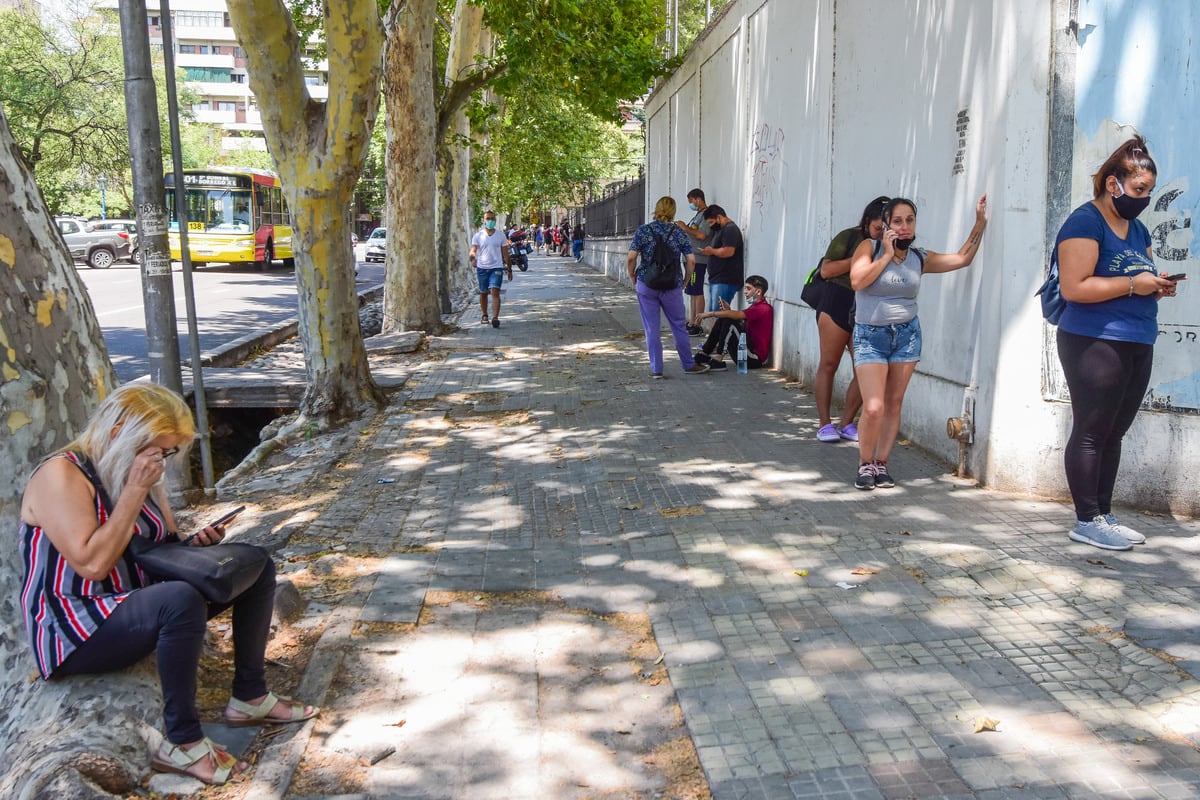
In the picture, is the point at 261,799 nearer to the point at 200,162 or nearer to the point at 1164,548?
the point at 1164,548

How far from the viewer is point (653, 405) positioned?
30.0 feet

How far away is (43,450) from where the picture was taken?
3.38 m

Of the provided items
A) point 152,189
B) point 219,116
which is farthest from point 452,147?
point 219,116

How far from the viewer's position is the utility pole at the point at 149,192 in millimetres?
6531

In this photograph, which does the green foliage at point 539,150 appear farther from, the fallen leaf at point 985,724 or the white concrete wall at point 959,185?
the fallen leaf at point 985,724

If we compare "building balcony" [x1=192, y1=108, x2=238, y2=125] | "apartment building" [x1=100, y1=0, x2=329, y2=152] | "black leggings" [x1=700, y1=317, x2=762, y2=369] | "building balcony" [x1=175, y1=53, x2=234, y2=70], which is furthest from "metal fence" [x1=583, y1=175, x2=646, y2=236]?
"building balcony" [x1=175, y1=53, x2=234, y2=70]

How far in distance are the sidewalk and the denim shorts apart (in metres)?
0.77

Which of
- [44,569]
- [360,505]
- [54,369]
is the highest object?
[54,369]

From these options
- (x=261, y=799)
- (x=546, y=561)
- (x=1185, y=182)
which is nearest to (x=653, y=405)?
(x=546, y=561)

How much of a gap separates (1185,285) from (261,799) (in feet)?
15.8

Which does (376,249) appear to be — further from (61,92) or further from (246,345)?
(246,345)

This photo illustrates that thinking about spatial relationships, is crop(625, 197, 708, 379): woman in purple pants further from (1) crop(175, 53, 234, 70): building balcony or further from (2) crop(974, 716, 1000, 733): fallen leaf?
(1) crop(175, 53, 234, 70): building balcony

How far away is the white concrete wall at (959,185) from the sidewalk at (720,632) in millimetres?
367

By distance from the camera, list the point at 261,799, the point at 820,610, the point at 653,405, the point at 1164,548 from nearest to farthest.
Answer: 1. the point at 261,799
2. the point at 820,610
3. the point at 1164,548
4. the point at 653,405
